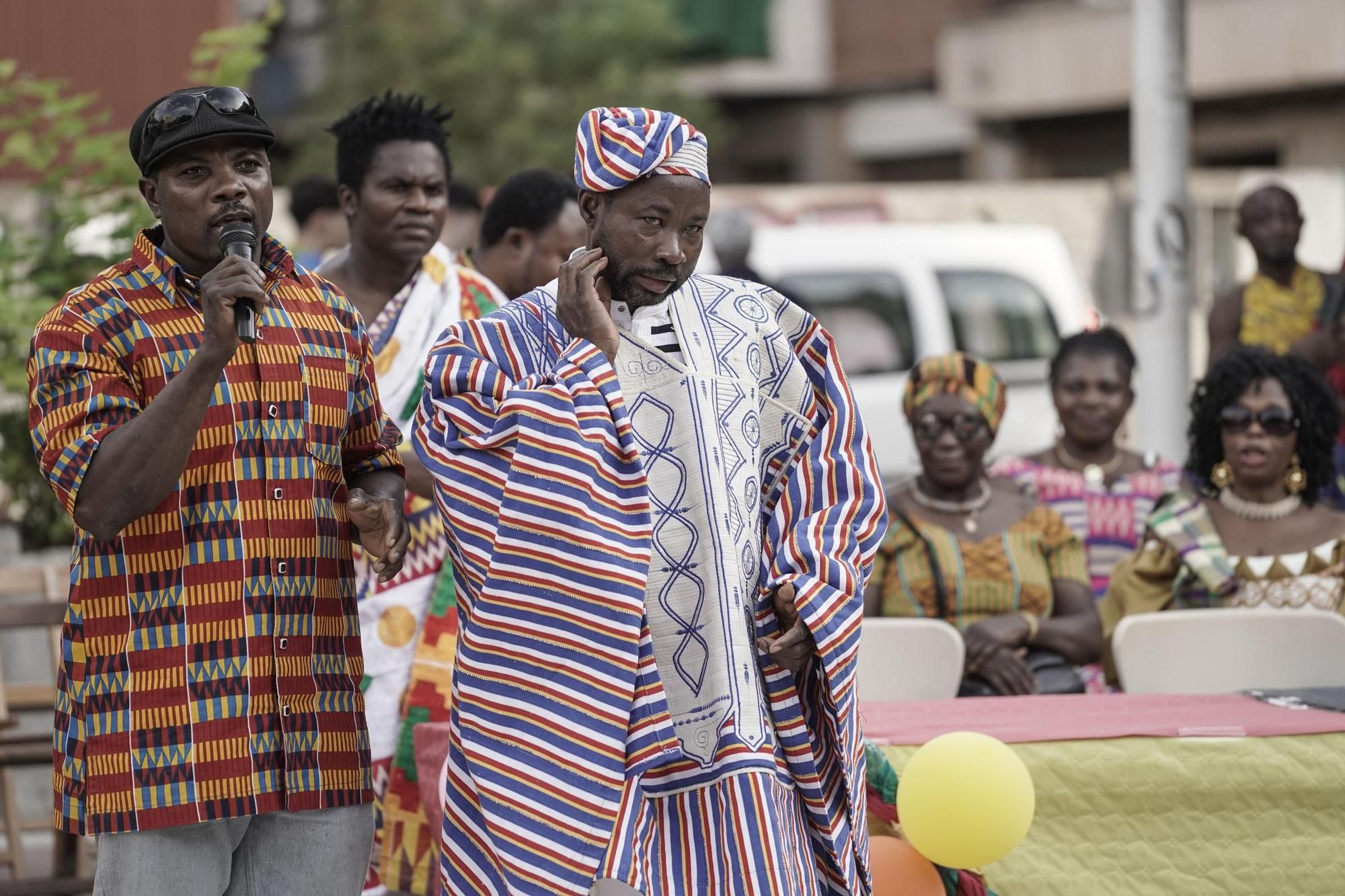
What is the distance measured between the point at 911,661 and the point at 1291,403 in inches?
54.8

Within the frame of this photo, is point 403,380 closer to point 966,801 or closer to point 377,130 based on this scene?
point 377,130

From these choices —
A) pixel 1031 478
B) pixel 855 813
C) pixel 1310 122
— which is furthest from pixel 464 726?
pixel 1310 122

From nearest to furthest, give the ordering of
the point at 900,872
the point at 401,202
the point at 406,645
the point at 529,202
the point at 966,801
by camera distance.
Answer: the point at 966,801 < the point at 900,872 < the point at 406,645 < the point at 401,202 < the point at 529,202

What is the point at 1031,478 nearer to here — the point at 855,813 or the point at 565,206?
the point at 565,206

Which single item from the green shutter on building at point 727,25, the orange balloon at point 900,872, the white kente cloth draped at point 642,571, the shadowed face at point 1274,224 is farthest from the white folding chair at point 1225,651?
the green shutter on building at point 727,25

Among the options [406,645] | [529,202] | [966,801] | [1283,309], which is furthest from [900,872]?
[1283,309]

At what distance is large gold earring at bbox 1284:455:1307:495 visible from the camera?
5.33m

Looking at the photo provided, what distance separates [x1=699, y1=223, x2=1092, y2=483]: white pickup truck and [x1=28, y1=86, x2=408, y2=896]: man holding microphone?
25.3 feet

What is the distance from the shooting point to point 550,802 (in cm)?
299

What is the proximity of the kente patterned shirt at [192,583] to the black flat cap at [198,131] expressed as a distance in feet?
0.51

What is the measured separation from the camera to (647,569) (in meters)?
3.01

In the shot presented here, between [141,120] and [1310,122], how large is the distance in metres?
18.5

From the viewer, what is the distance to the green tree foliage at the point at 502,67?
69.0 feet

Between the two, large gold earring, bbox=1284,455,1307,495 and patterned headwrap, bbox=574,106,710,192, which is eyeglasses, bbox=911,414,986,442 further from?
patterned headwrap, bbox=574,106,710,192
